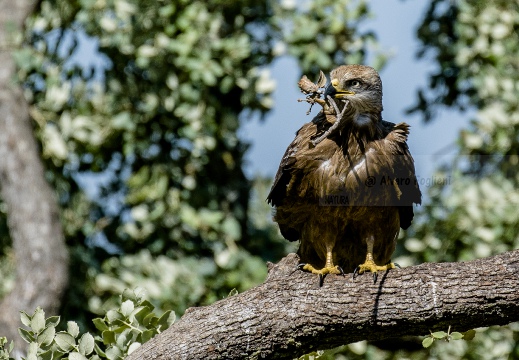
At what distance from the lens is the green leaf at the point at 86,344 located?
3553 mm

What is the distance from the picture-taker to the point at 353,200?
12.9 feet

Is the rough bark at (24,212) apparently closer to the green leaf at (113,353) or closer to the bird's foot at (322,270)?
the green leaf at (113,353)

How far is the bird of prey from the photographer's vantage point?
12.8ft

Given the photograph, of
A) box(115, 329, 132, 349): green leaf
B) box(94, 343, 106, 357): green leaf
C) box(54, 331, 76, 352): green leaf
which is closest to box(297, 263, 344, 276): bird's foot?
box(115, 329, 132, 349): green leaf

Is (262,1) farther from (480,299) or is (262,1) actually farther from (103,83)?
(480,299)

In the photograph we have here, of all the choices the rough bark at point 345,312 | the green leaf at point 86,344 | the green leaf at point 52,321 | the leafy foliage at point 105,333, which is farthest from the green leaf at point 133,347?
the green leaf at point 52,321

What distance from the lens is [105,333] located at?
368cm

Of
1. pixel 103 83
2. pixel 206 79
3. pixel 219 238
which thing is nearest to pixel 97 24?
pixel 103 83

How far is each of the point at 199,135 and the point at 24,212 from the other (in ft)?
4.50

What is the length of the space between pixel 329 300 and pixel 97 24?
3455 millimetres

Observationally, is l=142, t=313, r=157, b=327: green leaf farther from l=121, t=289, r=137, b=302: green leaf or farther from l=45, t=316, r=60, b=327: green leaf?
l=45, t=316, r=60, b=327: green leaf

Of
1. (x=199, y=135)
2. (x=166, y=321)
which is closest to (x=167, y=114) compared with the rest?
(x=199, y=135)

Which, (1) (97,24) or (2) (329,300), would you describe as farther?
(1) (97,24)

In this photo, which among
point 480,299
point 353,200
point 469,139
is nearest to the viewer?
point 480,299
